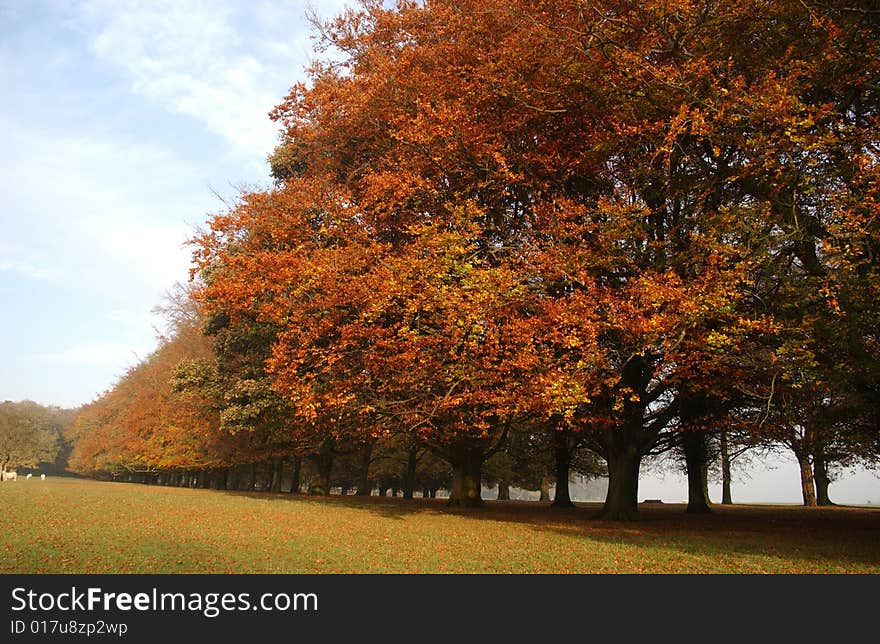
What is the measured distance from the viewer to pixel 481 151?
20.4 meters

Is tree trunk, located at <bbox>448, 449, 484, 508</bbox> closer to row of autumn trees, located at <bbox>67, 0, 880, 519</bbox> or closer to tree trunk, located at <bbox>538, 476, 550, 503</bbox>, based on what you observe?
row of autumn trees, located at <bbox>67, 0, 880, 519</bbox>

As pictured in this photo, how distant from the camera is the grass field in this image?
11266mm

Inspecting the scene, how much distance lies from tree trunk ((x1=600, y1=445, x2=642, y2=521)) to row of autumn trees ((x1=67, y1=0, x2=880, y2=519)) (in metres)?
0.09

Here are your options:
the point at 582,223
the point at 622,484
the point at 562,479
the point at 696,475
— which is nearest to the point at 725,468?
the point at 696,475

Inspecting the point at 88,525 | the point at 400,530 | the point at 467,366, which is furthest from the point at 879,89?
the point at 88,525

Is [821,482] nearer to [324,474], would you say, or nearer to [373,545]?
[324,474]

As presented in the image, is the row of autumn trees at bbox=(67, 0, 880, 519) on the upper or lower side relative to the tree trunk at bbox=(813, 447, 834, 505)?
upper

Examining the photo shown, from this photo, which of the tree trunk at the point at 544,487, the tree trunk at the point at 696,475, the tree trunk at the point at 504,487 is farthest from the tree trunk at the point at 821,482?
the tree trunk at the point at 504,487

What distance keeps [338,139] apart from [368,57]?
3.65 m

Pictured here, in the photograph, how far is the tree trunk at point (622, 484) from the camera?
80.1ft

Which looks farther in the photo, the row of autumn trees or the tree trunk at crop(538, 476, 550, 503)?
the tree trunk at crop(538, 476, 550, 503)

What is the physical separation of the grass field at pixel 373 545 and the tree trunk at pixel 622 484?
201 cm

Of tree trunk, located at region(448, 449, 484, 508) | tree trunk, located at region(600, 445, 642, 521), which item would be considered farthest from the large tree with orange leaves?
tree trunk, located at region(448, 449, 484, 508)

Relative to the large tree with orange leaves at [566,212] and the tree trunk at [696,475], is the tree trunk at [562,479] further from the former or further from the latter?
the large tree with orange leaves at [566,212]
